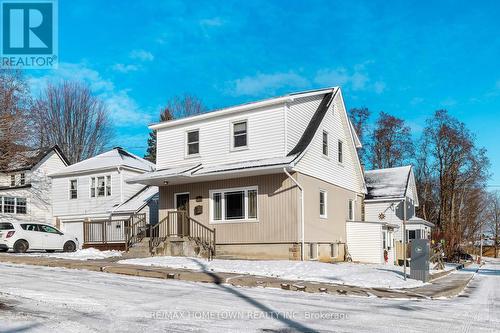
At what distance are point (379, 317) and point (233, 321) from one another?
269cm

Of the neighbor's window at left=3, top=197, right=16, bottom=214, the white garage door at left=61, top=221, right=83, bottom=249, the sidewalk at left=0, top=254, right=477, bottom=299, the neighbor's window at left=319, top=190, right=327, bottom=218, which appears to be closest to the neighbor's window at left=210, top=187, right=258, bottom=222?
the neighbor's window at left=319, top=190, right=327, bottom=218

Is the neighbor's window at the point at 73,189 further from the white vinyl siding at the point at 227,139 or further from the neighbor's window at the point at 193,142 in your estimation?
the neighbor's window at the point at 193,142

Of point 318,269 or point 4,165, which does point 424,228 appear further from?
point 4,165

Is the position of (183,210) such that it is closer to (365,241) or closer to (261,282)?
(365,241)

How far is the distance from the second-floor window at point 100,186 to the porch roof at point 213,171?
32.5 feet

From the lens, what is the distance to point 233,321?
8117 millimetres

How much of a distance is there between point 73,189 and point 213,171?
16733 mm

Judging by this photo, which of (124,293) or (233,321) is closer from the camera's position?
(233,321)

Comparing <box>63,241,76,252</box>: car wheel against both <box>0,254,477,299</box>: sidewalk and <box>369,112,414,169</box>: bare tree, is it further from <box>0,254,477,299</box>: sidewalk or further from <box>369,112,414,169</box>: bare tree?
<box>369,112,414,169</box>: bare tree

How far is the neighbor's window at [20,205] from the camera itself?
124ft

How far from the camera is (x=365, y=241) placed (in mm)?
24516

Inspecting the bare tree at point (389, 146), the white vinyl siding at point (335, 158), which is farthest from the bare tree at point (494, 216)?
the white vinyl siding at point (335, 158)

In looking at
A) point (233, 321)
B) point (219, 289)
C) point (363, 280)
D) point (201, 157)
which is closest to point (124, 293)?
point (219, 289)

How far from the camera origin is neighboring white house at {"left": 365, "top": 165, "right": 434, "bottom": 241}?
105ft
